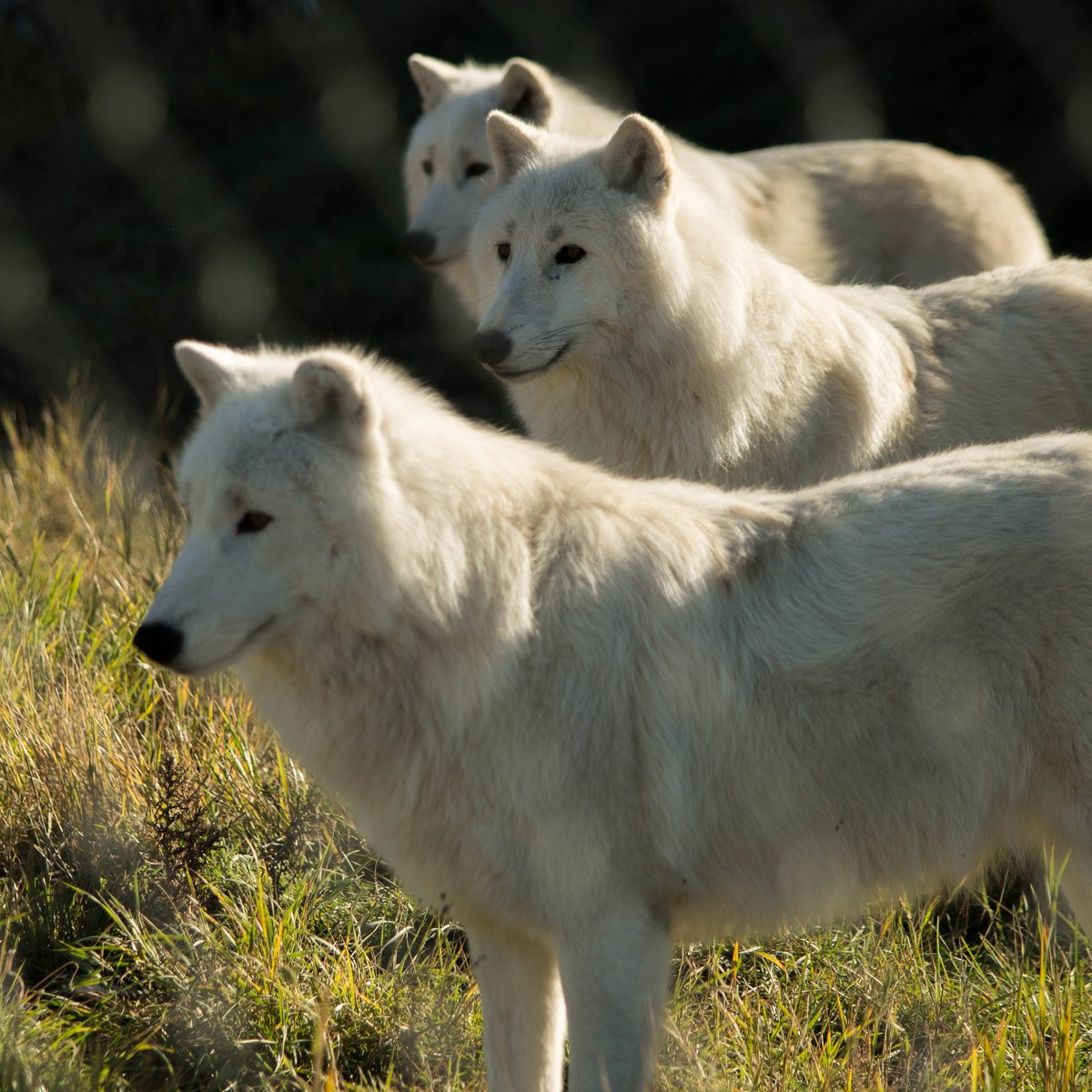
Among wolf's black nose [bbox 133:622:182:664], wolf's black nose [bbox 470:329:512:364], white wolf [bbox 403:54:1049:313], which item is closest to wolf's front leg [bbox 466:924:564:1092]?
wolf's black nose [bbox 133:622:182:664]

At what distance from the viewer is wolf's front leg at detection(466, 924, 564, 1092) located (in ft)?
9.28

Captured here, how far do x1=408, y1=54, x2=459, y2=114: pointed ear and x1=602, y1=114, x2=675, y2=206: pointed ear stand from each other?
2.59m

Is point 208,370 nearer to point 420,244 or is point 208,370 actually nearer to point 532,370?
point 532,370

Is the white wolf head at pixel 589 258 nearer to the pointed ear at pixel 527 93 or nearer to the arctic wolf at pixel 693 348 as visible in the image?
the arctic wolf at pixel 693 348

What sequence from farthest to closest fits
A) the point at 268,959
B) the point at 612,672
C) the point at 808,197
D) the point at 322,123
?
1. the point at 322,123
2. the point at 808,197
3. the point at 268,959
4. the point at 612,672

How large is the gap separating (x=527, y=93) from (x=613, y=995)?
14.4 ft

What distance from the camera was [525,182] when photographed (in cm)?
428

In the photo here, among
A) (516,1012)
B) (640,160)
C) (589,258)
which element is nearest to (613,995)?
(516,1012)

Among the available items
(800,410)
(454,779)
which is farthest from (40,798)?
(800,410)

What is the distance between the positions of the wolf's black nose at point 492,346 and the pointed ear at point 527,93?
233cm

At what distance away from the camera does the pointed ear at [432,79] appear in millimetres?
6473

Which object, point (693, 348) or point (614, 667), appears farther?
point (693, 348)

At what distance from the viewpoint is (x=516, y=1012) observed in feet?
9.34

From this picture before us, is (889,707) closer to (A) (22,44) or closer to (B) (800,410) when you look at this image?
(B) (800,410)
